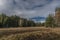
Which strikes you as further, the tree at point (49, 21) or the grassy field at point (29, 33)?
the tree at point (49, 21)

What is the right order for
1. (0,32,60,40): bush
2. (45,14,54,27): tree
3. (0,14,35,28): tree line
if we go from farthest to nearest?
(45,14,54,27): tree, (0,14,35,28): tree line, (0,32,60,40): bush

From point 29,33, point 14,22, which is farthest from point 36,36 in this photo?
point 14,22

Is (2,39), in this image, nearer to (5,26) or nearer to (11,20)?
(5,26)

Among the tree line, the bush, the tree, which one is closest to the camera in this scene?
the bush

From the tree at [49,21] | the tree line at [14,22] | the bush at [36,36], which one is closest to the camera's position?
the bush at [36,36]

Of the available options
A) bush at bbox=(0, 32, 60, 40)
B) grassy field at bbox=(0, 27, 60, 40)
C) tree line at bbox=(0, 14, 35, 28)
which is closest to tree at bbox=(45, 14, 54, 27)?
grassy field at bbox=(0, 27, 60, 40)

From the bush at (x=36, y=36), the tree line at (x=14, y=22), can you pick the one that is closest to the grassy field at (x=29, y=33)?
the bush at (x=36, y=36)

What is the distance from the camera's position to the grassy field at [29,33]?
16.7ft

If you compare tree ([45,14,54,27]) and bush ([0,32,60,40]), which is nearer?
bush ([0,32,60,40])

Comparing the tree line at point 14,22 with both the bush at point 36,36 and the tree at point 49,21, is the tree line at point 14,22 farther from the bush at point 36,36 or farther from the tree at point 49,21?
the tree at point 49,21

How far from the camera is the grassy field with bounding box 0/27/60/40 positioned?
5.08m

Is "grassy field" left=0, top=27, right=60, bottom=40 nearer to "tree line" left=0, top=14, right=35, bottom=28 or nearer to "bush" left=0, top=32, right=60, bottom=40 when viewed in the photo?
"bush" left=0, top=32, right=60, bottom=40

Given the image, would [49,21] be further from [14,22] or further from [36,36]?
[14,22]

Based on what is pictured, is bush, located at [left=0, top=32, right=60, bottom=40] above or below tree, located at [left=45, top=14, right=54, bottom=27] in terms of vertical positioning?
below
